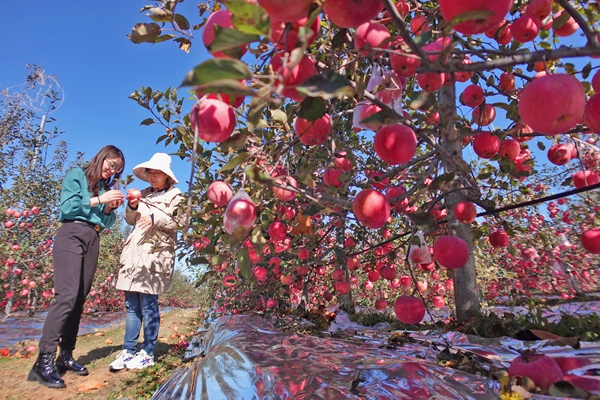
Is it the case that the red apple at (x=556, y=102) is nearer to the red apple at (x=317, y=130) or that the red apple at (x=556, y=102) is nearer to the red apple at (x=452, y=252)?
the red apple at (x=317, y=130)

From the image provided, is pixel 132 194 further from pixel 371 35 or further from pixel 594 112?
pixel 594 112

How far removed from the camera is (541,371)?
3.07ft

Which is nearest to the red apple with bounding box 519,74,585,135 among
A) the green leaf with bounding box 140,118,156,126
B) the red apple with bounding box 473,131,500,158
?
the red apple with bounding box 473,131,500,158

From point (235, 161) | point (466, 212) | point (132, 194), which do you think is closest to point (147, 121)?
point (132, 194)

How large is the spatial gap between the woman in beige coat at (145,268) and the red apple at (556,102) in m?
2.99

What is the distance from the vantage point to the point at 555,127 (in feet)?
2.97

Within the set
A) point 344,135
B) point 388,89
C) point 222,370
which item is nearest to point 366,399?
point 222,370

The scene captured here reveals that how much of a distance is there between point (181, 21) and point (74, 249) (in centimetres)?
260

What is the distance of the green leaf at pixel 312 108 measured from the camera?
73 cm

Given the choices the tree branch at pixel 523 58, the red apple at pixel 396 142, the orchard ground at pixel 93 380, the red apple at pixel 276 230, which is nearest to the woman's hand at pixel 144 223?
the orchard ground at pixel 93 380

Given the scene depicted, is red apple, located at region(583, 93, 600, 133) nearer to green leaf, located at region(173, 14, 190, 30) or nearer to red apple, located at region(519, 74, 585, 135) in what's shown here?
red apple, located at region(519, 74, 585, 135)

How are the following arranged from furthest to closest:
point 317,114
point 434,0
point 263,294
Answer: point 263,294
point 434,0
point 317,114

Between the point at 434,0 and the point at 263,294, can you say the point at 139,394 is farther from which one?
the point at 434,0

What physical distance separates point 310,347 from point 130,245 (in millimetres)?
2587
